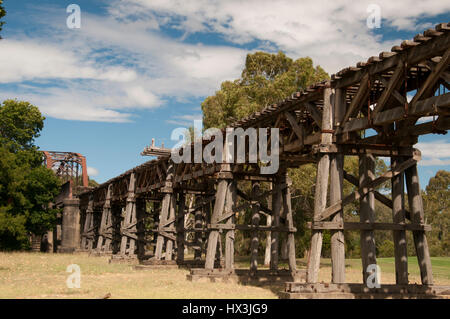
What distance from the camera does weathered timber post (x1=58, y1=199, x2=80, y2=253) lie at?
40625 mm

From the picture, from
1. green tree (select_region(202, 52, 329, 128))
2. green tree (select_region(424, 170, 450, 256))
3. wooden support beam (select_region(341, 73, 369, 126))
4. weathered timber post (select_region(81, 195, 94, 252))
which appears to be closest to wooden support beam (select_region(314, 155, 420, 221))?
wooden support beam (select_region(341, 73, 369, 126))

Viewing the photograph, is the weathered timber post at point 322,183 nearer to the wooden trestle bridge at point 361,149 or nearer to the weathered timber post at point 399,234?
the wooden trestle bridge at point 361,149

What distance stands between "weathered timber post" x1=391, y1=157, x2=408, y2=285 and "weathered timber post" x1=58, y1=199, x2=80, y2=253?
3366 centimetres

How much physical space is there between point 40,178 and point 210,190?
2082 centimetres

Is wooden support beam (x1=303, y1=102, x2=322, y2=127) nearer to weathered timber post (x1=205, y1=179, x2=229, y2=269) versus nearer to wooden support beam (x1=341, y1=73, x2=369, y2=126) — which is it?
wooden support beam (x1=341, y1=73, x2=369, y2=126)

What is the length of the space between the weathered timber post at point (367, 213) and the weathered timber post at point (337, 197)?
0.66 meters

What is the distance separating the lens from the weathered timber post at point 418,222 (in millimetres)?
11102

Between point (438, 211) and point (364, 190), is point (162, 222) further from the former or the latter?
point (438, 211)

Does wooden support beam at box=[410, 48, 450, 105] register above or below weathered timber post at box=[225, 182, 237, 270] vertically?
above

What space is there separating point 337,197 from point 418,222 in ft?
7.05

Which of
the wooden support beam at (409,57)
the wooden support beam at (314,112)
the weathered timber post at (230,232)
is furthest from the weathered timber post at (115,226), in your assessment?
the wooden support beam at (409,57)

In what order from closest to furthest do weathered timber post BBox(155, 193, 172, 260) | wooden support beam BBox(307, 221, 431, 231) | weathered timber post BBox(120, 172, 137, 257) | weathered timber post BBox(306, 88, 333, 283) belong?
1. wooden support beam BBox(307, 221, 431, 231)
2. weathered timber post BBox(306, 88, 333, 283)
3. weathered timber post BBox(155, 193, 172, 260)
4. weathered timber post BBox(120, 172, 137, 257)

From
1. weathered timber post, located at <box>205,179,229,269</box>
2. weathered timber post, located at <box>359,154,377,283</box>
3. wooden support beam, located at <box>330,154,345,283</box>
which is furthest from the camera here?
weathered timber post, located at <box>205,179,229,269</box>

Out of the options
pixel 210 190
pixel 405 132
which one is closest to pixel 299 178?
pixel 210 190
